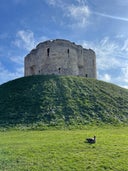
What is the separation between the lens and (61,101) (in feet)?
111

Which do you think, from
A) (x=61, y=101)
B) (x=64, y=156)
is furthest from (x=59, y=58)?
(x=64, y=156)

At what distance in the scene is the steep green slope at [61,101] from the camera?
29548mm

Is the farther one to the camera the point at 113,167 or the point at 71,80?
the point at 71,80

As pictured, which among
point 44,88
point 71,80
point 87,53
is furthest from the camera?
point 87,53

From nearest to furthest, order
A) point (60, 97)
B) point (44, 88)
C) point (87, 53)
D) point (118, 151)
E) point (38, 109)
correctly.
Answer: point (118, 151), point (38, 109), point (60, 97), point (44, 88), point (87, 53)

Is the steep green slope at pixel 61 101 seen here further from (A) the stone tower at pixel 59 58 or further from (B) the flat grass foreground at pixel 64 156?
(B) the flat grass foreground at pixel 64 156

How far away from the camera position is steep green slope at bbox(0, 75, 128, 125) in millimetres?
29548

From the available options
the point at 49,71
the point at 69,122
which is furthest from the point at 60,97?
the point at 49,71

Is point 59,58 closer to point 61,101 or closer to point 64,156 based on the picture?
point 61,101

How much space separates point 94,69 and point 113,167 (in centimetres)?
4299

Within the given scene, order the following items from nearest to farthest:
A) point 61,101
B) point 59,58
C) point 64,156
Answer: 1. point 64,156
2. point 61,101
3. point 59,58

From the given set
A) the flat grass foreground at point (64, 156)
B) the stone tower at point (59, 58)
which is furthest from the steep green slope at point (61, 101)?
the flat grass foreground at point (64, 156)

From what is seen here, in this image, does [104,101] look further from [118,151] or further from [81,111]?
[118,151]

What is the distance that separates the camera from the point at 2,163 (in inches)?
540
